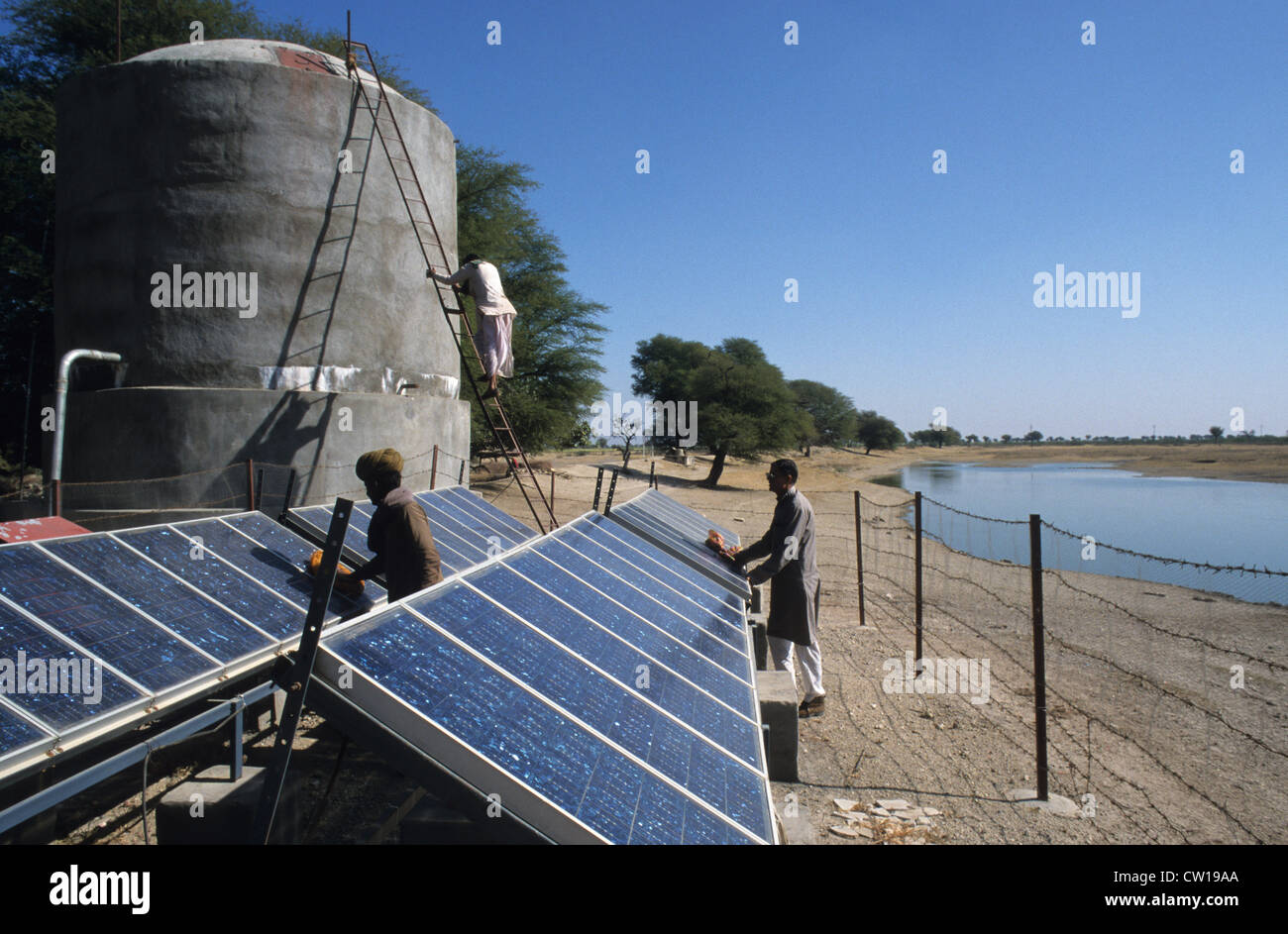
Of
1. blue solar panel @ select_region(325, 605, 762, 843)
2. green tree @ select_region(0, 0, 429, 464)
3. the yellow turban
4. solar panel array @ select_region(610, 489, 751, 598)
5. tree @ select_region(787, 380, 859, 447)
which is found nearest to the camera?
blue solar panel @ select_region(325, 605, 762, 843)

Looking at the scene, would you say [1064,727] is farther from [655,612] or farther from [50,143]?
[50,143]

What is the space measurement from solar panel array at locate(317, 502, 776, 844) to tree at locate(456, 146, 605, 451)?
1094 inches

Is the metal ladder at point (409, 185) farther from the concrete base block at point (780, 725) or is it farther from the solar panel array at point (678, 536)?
the concrete base block at point (780, 725)

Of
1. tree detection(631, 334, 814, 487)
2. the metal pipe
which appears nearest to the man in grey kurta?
the metal pipe

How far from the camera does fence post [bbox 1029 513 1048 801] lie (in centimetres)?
639

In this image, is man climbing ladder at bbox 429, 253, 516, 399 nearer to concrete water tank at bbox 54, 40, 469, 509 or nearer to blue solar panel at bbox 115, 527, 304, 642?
concrete water tank at bbox 54, 40, 469, 509

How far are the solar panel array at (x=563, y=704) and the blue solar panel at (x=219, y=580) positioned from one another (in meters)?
2.02

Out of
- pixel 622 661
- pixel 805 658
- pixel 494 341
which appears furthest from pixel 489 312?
pixel 622 661

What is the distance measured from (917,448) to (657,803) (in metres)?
198

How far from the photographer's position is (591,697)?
3123mm

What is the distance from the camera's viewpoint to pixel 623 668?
362cm

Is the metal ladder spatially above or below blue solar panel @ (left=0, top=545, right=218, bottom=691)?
above

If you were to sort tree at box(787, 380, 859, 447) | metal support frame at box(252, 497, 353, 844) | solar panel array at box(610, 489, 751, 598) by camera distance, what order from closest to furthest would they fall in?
metal support frame at box(252, 497, 353, 844)
solar panel array at box(610, 489, 751, 598)
tree at box(787, 380, 859, 447)

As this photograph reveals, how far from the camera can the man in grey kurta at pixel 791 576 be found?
768 centimetres
